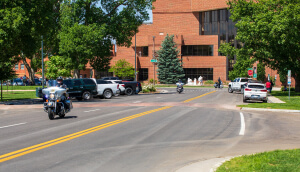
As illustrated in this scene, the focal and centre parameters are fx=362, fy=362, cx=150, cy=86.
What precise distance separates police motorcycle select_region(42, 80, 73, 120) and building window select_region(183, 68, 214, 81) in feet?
236

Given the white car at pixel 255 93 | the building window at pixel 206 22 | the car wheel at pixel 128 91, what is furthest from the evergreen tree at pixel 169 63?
the white car at pixel 255 93

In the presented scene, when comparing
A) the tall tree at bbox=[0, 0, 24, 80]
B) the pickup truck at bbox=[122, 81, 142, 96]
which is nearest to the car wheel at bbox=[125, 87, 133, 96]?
the pickup truck at bbox=[122, 81, 142, 96]

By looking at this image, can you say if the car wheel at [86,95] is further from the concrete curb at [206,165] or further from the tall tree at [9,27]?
the concrete curb at [206,165]

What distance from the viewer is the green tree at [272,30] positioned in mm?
34875

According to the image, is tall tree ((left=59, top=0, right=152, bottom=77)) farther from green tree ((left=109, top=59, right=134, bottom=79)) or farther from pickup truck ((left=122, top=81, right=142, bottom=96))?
green tree ((left=109, top=59, right=134, bottom=79))

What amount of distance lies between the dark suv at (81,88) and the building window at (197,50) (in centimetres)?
5746

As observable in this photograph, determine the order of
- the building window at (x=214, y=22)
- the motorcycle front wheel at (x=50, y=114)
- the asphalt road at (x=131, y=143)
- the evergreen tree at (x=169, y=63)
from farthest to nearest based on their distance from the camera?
1. the building window at (x=214, y=22)
2. the evergreen tree at (x=169, y=63)
3. the motorcycle front wheel at (x=50, y=114)
4. the asphalt road at (x=131, y=143)

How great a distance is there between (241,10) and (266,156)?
34.2 metres

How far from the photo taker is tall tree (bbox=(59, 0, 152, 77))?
41438mm

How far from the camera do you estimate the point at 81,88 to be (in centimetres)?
3294

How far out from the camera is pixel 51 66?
63.7 m

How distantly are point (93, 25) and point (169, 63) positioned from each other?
4126 cm

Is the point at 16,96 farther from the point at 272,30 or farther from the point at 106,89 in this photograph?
the point at 272,30

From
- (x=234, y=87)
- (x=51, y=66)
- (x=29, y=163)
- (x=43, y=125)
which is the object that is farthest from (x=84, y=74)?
(x=29, y=163)
